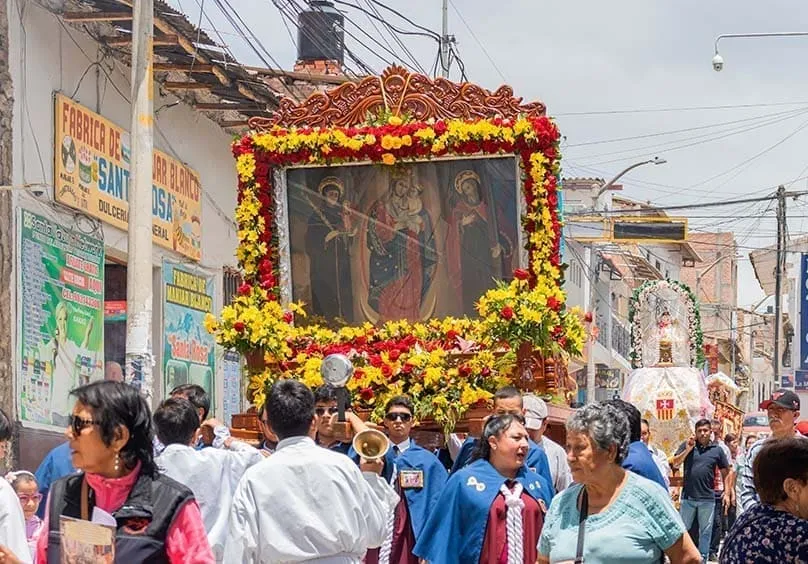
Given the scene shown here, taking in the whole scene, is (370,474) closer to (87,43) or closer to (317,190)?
(317,190)

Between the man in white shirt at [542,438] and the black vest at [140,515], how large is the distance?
6195mm

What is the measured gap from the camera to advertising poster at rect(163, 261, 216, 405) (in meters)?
22.0

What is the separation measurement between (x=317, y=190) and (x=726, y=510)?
26.9 ft

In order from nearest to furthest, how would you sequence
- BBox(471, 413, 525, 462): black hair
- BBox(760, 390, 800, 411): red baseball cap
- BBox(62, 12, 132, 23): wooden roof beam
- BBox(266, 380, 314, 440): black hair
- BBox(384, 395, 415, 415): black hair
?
BBox(266, 380, 314, 440): black hair, BBox(471, 413, 525, 462): black hair, BBox(760, 390, 800, 411): red baseball cap, BBox(384, 395, 415, 415): black hair, BBox(62, 12, 132, 23): wooden roof beam

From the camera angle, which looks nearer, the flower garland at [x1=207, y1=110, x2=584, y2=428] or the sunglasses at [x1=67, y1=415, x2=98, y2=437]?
the sunglasses at [x1=67, y1=415, x2=98, y2=437]

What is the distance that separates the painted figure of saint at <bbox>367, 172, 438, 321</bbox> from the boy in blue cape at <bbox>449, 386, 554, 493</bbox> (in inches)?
99.6

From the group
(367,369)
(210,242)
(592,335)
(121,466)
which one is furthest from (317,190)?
(592,335)

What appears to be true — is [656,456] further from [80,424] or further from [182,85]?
[182,85]

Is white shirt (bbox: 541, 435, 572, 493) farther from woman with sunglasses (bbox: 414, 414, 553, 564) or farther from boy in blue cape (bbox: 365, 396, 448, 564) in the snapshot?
woman with sunglasses (bbox: 414, 414, 553, 564)

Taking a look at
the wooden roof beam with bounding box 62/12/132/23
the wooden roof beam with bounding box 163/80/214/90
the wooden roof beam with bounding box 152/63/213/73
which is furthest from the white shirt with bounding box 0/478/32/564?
the wooden roof beam with bounding box 163/80/214/90

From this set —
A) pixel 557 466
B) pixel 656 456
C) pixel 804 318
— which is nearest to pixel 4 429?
pixel 557 466

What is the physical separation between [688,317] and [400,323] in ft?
60.1

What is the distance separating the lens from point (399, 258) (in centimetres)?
1423

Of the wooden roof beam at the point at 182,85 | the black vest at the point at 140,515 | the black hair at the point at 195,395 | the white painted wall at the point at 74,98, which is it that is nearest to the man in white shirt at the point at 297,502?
the black vest at the point at 140,515
